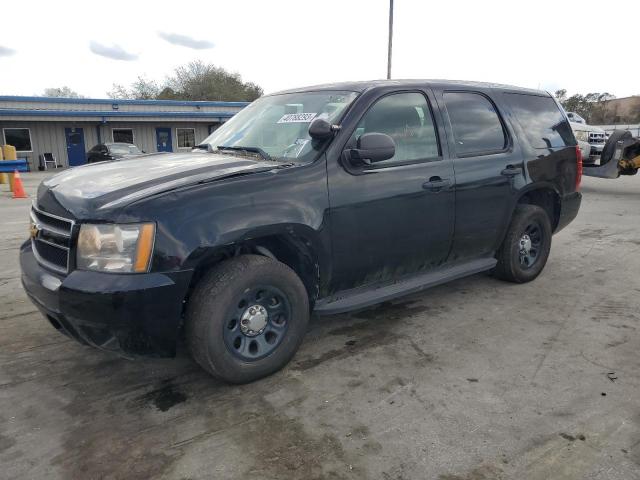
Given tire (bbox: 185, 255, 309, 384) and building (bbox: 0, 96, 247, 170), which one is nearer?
tire (bbox: 185, 255, 309, 384)

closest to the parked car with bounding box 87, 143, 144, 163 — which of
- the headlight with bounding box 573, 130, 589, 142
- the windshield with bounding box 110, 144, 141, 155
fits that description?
the windshield with bounding box 110, 144, 141, 155

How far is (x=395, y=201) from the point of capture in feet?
11.5

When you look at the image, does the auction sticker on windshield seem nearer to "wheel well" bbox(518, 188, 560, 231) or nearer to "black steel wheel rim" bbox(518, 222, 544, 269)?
"wheel well" bbox(518, 188, 560, 231)

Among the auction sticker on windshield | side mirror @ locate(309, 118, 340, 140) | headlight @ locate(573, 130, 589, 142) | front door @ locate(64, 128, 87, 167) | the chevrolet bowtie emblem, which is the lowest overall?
front door @ locate(64, 128, 87, 167)

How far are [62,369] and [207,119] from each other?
29447mm

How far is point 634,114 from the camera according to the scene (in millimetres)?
65000

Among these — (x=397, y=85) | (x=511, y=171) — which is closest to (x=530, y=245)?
(x=511, y=171)

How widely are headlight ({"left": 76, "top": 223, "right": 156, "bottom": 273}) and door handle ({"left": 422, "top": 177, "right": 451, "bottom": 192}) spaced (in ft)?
6.70

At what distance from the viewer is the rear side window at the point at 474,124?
4035 millimetres

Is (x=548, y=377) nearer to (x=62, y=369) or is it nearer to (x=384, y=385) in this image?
(x=384, y=385)

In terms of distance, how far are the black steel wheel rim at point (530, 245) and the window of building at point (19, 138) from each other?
28.4 m

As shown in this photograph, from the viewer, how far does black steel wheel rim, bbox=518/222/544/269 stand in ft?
15.9

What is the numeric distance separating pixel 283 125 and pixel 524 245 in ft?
9.14

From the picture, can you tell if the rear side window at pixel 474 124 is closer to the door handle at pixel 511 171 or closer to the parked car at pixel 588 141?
the door handle at pixel 511 171
